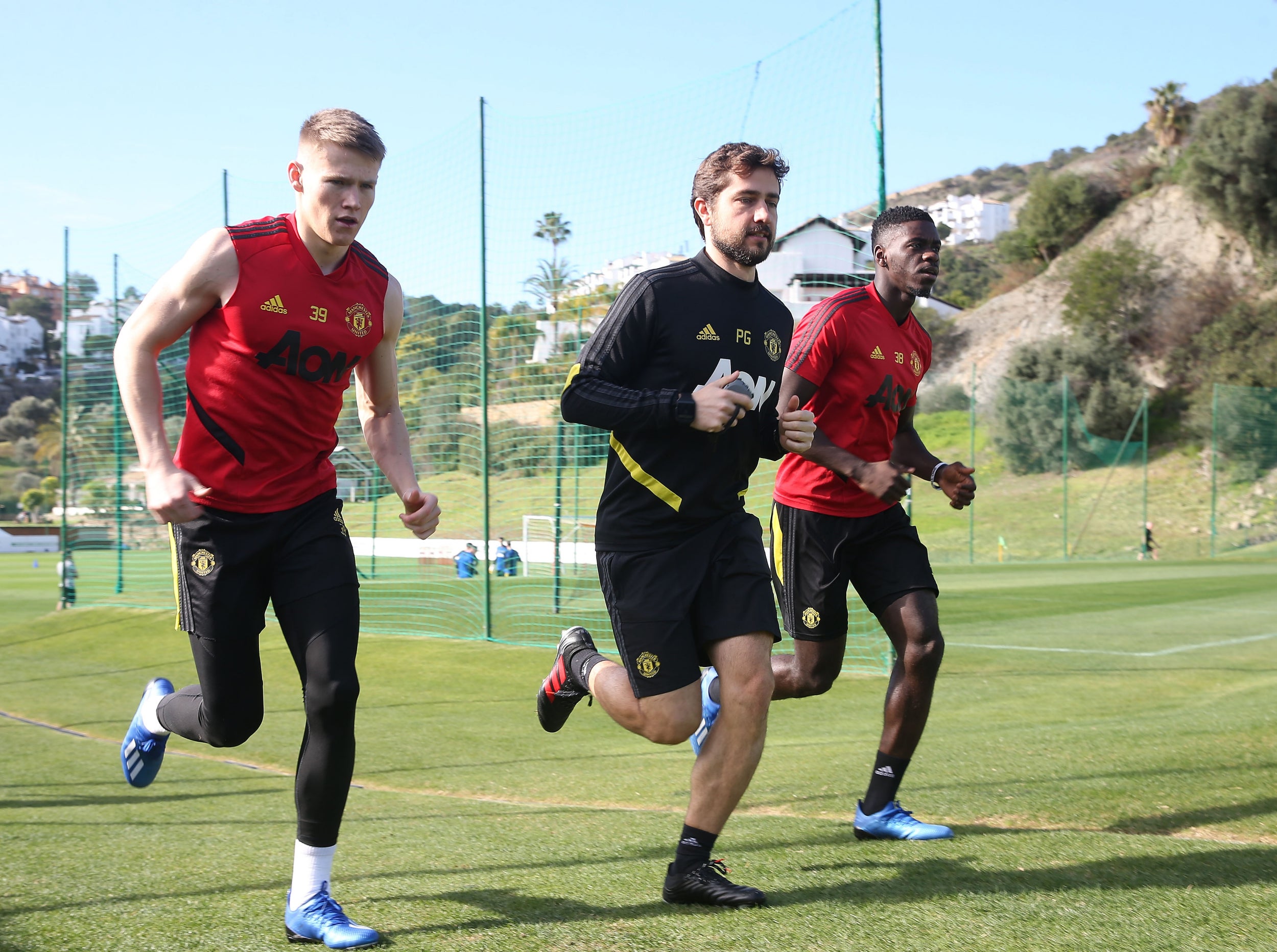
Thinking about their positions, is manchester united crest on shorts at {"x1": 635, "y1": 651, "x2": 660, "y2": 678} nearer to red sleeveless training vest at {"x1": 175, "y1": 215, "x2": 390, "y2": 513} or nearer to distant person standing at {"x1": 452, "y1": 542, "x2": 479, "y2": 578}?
red sleeveless training vest at {"x1": 175, "y1": 215, "x2": 390, "y2": 513}

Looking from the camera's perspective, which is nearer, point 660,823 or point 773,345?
point 773,345

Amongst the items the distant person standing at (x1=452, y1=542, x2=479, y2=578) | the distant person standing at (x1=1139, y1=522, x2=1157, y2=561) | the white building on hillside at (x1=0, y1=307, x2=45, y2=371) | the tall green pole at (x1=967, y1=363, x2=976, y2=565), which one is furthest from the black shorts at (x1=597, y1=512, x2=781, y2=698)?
the white building on hillside at (x1=0, y1=307, x2=45, y2=371)

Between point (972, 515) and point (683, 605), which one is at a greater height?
point (683, 605)

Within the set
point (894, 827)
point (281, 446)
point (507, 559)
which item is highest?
point (281, 446)

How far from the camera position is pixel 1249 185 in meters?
46.5

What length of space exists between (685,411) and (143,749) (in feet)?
8.22

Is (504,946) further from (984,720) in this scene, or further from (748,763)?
(984,720)

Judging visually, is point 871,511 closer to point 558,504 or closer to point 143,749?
point 143,749

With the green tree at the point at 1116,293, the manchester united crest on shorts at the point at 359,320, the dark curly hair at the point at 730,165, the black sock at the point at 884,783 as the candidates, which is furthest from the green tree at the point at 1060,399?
the manchester united crest on shorts at the point at 359,320

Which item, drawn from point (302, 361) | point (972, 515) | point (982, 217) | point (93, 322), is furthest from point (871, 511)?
point (982, 217)

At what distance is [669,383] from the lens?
144 inches

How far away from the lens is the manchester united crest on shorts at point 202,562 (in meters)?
3.38

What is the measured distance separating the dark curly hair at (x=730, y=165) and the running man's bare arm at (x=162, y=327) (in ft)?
4.85

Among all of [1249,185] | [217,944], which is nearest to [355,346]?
[217,944]
